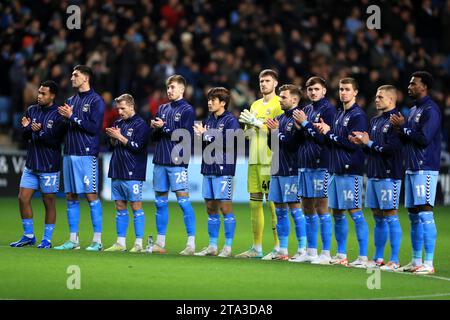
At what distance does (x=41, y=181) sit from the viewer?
15.0 metres

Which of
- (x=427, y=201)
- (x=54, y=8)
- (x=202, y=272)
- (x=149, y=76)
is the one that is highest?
(x=54, y=8)

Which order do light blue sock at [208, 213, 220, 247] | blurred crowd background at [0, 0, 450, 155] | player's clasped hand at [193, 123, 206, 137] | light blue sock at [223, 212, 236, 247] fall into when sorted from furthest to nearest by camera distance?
blurred crowd background at [0, 0, 450, 155]
light blue sock at [208, 213, 220, 247]
light blue sock at [223, 212, 236, 247]
player's clasped hand at [193, 123, 206, 137]

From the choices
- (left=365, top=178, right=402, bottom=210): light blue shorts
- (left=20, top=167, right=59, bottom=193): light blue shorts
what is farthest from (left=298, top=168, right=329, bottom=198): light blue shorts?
(left=20, top=167, right=59, bottom=193): light blue shorts

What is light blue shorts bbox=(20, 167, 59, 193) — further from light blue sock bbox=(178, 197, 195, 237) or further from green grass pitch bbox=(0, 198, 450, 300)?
light blue sock bbox=(178, 197, 195, 237)

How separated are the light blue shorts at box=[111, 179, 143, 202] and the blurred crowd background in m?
7.47

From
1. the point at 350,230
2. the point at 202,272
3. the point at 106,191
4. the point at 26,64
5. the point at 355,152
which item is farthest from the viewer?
the point at 26,64

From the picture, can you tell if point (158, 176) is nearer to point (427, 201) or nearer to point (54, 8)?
point (427, 201)

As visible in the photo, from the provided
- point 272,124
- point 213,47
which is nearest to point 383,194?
point 272,124

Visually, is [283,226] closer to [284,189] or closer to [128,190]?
[284,189]

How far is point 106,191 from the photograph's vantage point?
73.5 ft

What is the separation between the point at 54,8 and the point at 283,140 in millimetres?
12973

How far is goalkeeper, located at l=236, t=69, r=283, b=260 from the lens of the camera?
47.9ft

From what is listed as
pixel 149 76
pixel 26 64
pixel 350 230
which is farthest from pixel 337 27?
pixel 350 230

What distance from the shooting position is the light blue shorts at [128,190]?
14820 millimetres
